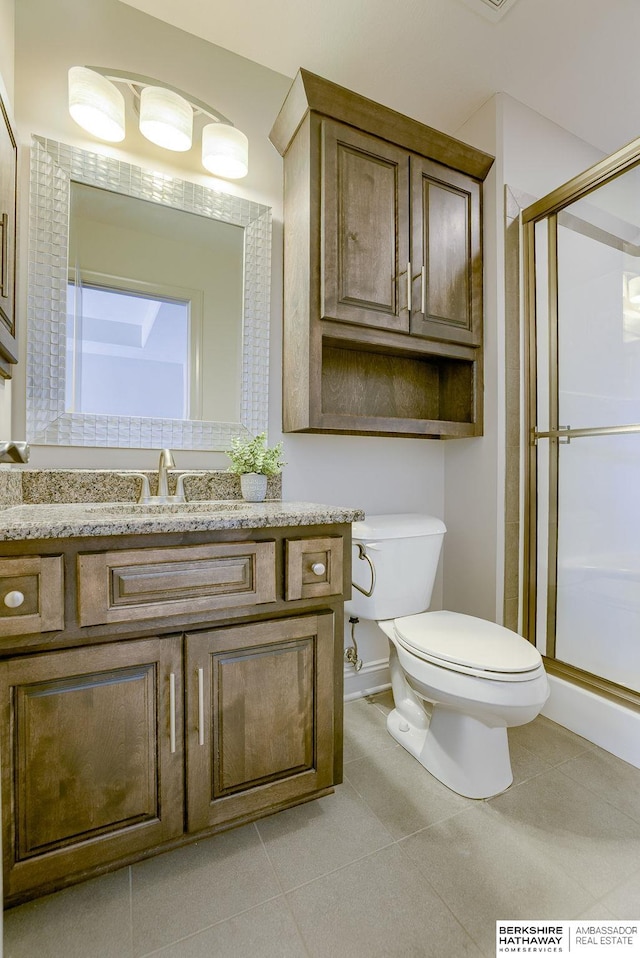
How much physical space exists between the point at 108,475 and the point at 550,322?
187cm

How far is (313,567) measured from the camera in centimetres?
118

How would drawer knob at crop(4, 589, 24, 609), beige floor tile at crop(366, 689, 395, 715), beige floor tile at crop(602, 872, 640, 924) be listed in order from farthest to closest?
beige floor tile at crop(366, 689, 395, 715) → beige floor tile at crop(602, 872, 640, 924) → drawer knob at crop(4, 589, 24, 609)

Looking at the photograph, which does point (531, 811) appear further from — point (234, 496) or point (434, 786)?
point (234, 496)

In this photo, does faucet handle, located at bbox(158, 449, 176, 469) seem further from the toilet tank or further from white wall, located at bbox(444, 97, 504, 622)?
white wall, located at bbox(444, 97, 504, 622)

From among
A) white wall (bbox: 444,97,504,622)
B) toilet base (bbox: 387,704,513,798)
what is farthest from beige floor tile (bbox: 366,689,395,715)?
white wall (bbox: 444,97,504,622)

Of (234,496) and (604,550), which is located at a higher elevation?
(234,496)

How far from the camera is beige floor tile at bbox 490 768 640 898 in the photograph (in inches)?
43.0

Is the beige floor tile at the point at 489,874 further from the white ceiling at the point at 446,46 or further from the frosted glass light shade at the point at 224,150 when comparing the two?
the white ceiling at the point at 446,46

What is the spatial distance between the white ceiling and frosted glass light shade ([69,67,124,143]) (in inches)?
15.2

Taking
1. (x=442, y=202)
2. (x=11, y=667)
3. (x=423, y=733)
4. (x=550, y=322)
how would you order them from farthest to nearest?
(x=550, y=322) → (x=442, y=202) → (x=423, y=733) → (x=11, y=667)

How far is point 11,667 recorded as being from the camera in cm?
89

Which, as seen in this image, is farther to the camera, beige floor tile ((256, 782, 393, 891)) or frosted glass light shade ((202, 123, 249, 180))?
frosted glass light shade ((202, 123, 249, 180))

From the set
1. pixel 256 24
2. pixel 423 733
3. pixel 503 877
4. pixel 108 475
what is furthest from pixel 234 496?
pixel 256 24

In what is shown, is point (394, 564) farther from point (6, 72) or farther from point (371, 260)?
point (6, 72)
